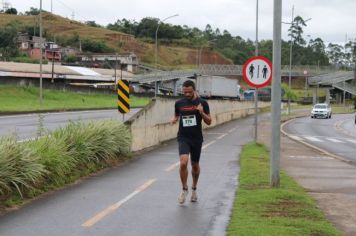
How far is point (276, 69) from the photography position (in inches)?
403

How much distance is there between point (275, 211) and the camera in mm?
8453

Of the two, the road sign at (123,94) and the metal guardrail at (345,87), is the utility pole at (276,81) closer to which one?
the road sign at (123,94)

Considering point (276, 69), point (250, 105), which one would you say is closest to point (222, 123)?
point (250, 105)

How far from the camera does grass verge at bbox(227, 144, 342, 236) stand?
723cm

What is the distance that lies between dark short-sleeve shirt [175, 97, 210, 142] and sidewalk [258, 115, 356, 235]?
2.28 m

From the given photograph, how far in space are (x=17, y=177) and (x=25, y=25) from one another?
172 meters

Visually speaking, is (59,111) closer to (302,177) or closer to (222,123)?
(222,123)

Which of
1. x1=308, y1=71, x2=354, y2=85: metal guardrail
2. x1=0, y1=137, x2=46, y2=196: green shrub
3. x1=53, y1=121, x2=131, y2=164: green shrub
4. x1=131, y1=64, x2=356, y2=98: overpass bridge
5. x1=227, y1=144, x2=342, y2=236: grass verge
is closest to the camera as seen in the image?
x1=227, y1=144, x2=342, y2=236: grass verge

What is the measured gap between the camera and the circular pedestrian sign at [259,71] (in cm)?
1781

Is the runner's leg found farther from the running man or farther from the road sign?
the road sign

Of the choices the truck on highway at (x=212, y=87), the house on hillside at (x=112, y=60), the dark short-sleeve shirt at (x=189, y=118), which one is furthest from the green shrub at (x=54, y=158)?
the house on hillside at (x=112, y=60)

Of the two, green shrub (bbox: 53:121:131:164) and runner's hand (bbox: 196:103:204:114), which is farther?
green shrub (bbox: 53:121:131:164)

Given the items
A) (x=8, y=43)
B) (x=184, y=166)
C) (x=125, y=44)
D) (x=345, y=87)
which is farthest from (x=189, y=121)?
(x=125, y=44)

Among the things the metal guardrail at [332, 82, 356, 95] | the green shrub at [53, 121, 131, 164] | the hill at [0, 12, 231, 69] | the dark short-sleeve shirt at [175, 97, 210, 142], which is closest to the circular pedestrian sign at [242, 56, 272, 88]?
the green shrub at [53, 121, 131, 164]
